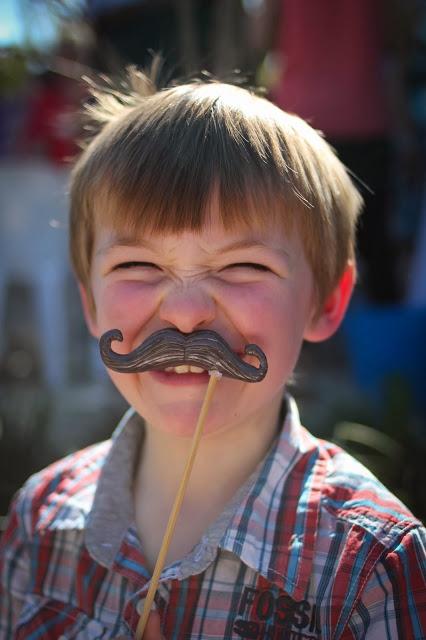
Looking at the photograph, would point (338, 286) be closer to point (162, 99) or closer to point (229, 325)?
point (229, 325)

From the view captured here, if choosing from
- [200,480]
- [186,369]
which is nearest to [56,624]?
[200,480]

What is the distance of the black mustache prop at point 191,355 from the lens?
1070 mm

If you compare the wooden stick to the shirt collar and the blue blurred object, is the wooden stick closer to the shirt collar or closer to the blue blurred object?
the shirt collar

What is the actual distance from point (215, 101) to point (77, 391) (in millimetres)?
2415

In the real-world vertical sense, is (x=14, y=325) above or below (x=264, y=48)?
below

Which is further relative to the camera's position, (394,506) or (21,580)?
(21,580)

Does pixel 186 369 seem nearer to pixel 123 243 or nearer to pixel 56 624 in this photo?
→ pixel 123 243

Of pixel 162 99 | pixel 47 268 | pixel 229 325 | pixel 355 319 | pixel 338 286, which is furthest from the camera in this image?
pixel 47 268

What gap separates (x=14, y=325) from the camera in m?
4.15

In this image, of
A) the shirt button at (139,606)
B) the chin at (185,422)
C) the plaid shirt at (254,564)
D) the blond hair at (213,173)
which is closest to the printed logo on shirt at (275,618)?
the plaid shirt at (254,564)

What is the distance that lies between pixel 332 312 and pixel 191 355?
0.41m

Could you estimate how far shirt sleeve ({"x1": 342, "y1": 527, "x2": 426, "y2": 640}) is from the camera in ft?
3.50

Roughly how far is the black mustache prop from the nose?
16 millimetres

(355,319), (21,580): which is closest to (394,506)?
(21,580)
